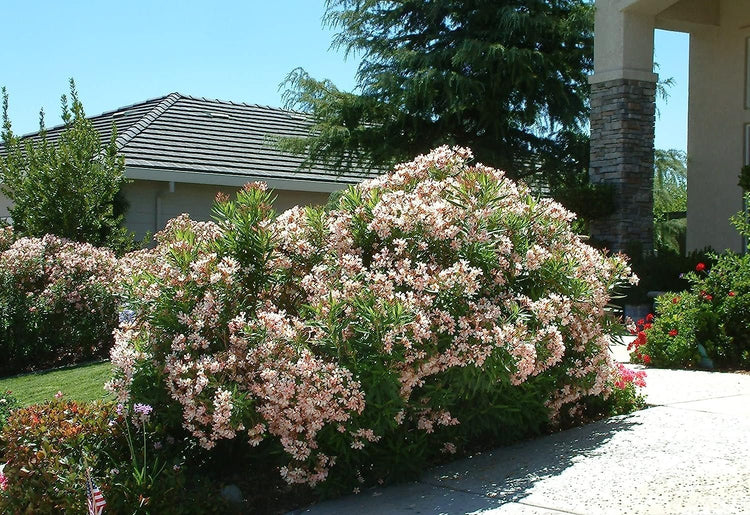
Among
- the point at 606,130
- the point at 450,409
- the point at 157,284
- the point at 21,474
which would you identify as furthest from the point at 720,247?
the point at 21,474

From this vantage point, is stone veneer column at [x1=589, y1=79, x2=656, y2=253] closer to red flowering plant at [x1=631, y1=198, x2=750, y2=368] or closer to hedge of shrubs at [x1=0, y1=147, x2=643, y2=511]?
red flowering plant at [x1=631, y1=198, x2=750, y2=368]

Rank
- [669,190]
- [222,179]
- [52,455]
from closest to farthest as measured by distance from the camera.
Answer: [52,455], [222,179], [669,190]

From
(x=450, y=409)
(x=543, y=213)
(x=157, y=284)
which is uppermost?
(x=543, y=213)

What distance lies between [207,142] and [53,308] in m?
7.62

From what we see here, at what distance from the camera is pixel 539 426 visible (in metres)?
6.77

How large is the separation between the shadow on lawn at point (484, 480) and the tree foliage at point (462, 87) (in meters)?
10.0

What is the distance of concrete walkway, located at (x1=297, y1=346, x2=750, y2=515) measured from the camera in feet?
16.5

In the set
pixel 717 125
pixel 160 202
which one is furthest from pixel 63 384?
pixel 717 125

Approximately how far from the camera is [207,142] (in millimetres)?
19172

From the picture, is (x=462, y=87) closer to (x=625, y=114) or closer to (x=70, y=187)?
(x=625, y=114)

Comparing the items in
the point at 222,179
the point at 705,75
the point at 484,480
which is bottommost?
the point at 484,480

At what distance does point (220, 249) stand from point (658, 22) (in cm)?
1180

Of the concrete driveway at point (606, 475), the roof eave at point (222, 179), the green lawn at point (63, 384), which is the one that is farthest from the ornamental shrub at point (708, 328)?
the roof eave at point (222, 179)

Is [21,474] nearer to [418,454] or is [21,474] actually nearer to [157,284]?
[157,284]
